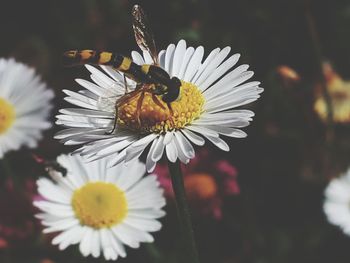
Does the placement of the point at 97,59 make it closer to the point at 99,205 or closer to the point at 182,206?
the point at 182,206

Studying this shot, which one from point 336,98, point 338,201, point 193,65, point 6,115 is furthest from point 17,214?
point 336,98

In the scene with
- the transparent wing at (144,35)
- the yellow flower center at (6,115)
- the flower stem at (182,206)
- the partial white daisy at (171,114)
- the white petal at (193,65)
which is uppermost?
the yellow flower center at (6,115)

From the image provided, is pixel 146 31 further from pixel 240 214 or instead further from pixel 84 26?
pixel 84 26

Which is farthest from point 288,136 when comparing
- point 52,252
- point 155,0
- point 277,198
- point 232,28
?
point 52,252

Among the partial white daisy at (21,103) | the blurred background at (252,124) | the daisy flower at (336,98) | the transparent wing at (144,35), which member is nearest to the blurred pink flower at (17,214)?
the blurred background at (252,124)

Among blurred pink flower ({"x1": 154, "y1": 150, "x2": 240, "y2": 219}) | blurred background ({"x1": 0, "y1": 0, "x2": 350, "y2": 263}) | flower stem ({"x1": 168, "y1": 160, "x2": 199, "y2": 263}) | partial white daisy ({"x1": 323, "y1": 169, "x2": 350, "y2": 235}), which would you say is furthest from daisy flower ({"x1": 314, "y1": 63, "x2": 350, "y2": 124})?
flower stem ({"x1": 168, "y1": 160, "x2": 199, "y2": 263})

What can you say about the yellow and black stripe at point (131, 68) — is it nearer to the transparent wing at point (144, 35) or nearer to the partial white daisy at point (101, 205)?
the transparent wing at point (144, 35)

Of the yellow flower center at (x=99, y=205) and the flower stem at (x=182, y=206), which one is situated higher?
the yellow flower center at (x=99, y=205)

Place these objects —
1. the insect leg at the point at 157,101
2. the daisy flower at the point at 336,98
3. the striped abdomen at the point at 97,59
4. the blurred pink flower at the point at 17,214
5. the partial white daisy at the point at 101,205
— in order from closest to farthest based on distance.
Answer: the striped abdomen at the point at 97,59, the insect leg at the point at 157,101, the partial white daisy at the point at 101,205, the blurred pink flower at the point at 17,214, the daisy flower at the point at 336,98
